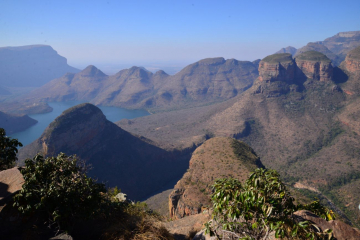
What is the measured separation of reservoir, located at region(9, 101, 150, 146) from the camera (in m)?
99.2

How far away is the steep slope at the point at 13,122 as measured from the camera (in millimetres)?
95988

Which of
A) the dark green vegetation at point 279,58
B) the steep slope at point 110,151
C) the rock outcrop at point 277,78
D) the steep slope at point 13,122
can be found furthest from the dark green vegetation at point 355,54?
the steep slope at point 13,122

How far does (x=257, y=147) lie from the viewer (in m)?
63.5

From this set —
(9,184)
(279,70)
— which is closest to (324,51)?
(279,70)

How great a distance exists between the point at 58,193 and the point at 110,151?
48.3m

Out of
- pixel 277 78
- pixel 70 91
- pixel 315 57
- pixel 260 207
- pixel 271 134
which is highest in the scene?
pixel 315 57

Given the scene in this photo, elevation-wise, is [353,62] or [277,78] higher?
[353,62]

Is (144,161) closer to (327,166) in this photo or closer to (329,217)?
(327,166)

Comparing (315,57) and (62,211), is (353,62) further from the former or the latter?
(62,211)

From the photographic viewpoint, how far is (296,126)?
65938 millimetres

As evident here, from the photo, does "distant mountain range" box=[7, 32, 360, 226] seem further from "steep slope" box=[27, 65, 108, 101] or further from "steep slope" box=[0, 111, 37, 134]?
"steep slope" box=[27, 65, 108, 101]

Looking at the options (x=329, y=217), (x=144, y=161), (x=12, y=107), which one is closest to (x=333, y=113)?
(x=144, y=161)

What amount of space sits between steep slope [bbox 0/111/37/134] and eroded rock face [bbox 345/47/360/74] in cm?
14394

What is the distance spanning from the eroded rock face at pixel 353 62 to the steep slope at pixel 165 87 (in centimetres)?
7651
